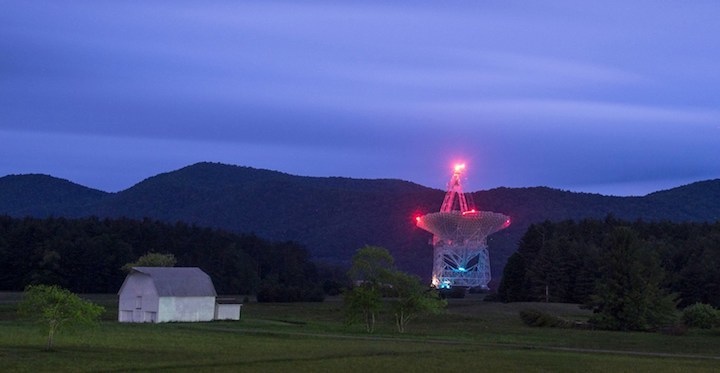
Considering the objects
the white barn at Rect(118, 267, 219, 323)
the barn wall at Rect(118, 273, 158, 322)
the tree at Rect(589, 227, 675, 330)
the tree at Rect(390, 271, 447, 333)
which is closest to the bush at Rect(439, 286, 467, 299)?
the white barn at Rect(118, 267, 219, 323)

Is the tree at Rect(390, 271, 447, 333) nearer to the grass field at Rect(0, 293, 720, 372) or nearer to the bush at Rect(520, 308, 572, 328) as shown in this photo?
the grass field at Rect(0, 293, 720, 372)

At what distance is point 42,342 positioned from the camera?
48.2 metres

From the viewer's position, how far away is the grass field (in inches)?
1532

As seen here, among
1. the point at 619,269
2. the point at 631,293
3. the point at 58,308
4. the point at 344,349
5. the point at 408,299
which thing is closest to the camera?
the point at 344,349

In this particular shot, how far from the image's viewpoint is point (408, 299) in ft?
232

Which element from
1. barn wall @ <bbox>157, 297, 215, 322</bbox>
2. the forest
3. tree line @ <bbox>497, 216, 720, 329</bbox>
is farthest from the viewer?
barn wall @ <bbox>157, 297, 215, 322</bbox>

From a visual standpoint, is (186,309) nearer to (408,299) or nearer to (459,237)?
(408,299)

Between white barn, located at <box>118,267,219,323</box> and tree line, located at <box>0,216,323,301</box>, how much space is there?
31.8m

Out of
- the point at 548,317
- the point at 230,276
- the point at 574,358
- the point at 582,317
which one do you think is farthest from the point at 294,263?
the point at 574,358

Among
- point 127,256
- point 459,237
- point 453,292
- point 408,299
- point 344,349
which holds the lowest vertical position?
point 344,349

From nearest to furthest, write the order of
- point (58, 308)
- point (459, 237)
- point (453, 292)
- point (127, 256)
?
point (58, 308)
point (127, 256)
point (459, 237)
point (453, 292)

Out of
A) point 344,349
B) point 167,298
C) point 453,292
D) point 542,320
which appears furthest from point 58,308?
point 453,292

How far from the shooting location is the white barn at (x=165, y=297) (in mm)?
78812

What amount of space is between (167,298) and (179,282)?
2008 millimetres
